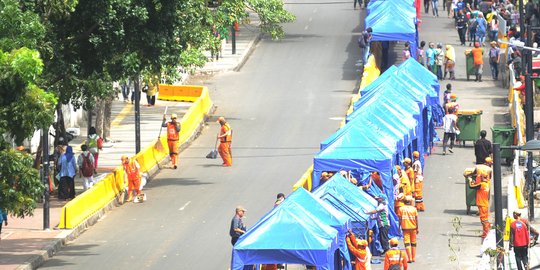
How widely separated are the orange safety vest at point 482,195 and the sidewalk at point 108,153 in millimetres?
9009

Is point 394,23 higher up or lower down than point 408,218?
higher up

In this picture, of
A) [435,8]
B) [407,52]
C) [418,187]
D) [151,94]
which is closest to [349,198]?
[418,187]

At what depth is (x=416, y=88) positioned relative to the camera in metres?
42.6

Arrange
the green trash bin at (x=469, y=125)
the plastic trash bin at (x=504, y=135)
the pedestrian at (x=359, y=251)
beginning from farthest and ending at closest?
the green trash bin at (x=469, y=125) < the plastic trash bin at (x=504, y=135) < the pedestrian at (x=359, y=251)

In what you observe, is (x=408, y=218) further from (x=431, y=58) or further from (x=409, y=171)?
(x=431, y=58)

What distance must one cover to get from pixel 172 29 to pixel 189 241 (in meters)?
4.76

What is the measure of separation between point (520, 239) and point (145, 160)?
1373 centimetres

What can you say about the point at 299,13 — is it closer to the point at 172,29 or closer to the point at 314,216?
the point at 172,29

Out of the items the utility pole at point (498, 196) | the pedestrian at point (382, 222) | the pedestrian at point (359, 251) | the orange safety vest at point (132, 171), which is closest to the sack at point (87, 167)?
the orange safety vest at point (132, 171)

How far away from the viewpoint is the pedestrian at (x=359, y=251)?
92.3 feet

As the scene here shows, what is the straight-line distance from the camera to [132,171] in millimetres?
36844

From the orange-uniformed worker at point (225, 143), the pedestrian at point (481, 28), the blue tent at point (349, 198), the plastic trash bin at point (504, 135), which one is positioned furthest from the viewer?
the pedestrian at point (481, 28)

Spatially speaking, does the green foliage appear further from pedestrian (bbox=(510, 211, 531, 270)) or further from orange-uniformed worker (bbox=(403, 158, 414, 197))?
orange-uniformed worker (bbox=(403, 158, 414, 197))

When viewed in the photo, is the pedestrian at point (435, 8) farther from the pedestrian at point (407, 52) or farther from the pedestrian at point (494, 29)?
the pedestrian at point (407, 52)
